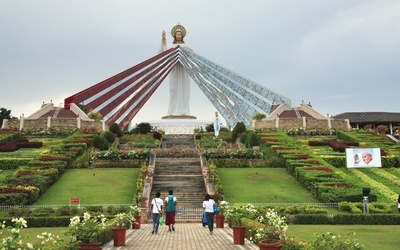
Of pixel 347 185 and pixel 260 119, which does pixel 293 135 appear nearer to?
pixel 260 119

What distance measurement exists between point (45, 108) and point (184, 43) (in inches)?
686

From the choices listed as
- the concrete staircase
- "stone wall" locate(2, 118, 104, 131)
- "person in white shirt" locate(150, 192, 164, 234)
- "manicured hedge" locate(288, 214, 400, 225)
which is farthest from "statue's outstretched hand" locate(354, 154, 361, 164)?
"stone wall" locate(2, 118, 104, 131)

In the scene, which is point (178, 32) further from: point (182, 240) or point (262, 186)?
point (182, 240)

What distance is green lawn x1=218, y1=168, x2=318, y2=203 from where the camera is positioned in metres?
19.1

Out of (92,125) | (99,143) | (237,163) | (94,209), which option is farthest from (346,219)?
(92,125)

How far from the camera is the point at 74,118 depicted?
38.6 metres

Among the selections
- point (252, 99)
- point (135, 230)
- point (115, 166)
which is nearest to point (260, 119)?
point (252, 99)

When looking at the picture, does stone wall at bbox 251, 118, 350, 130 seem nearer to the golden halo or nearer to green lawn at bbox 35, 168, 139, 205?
the golden halo

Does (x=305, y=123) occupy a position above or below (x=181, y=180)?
above

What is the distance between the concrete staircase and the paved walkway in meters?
5.58

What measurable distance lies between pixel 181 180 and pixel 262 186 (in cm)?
389

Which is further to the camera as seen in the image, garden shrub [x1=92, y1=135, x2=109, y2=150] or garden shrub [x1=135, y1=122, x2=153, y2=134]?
garden shrub [x1=135, y1=122, x2=153, y2=134]

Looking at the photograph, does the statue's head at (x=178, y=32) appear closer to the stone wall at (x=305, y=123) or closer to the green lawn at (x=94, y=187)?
the stone wall at (x=305, y=123)

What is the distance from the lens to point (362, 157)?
23.6 meters
